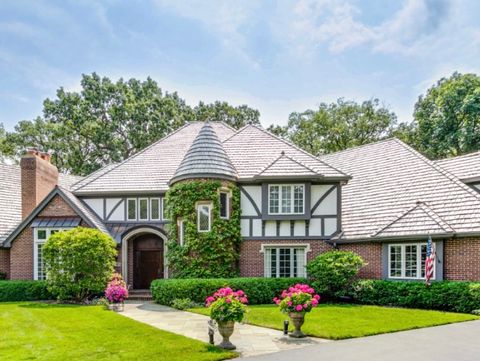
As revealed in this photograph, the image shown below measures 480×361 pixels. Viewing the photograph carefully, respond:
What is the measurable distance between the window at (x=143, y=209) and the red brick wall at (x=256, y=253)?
512 cm

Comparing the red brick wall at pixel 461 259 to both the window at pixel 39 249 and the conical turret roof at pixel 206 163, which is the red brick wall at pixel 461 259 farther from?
the window at pixel 39 249

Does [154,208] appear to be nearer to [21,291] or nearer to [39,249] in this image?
[39,249]

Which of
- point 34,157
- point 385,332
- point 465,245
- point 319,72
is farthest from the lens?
point 34,157

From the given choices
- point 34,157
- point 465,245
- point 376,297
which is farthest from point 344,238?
point 34,157

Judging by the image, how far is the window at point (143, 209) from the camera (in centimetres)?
1884

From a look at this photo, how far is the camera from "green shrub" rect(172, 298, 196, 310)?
14062 millimetres

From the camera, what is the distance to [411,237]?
14141 mm

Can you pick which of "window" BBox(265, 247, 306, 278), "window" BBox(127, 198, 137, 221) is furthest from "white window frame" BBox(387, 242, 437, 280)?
"window" BBox(127, 198, 137, 221)

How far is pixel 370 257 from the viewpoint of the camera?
15.8 meters

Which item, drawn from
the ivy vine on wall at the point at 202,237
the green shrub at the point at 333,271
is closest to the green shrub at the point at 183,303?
the ivy vine on wall at the point at 202,237

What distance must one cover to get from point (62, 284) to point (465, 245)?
48.6 feet

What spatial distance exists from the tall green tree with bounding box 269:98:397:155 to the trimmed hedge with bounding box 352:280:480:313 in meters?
22.3

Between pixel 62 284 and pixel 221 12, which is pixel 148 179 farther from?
pixel 221 12

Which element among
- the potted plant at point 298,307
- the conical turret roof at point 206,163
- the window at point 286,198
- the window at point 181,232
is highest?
the conical turret roof at point 206,163
